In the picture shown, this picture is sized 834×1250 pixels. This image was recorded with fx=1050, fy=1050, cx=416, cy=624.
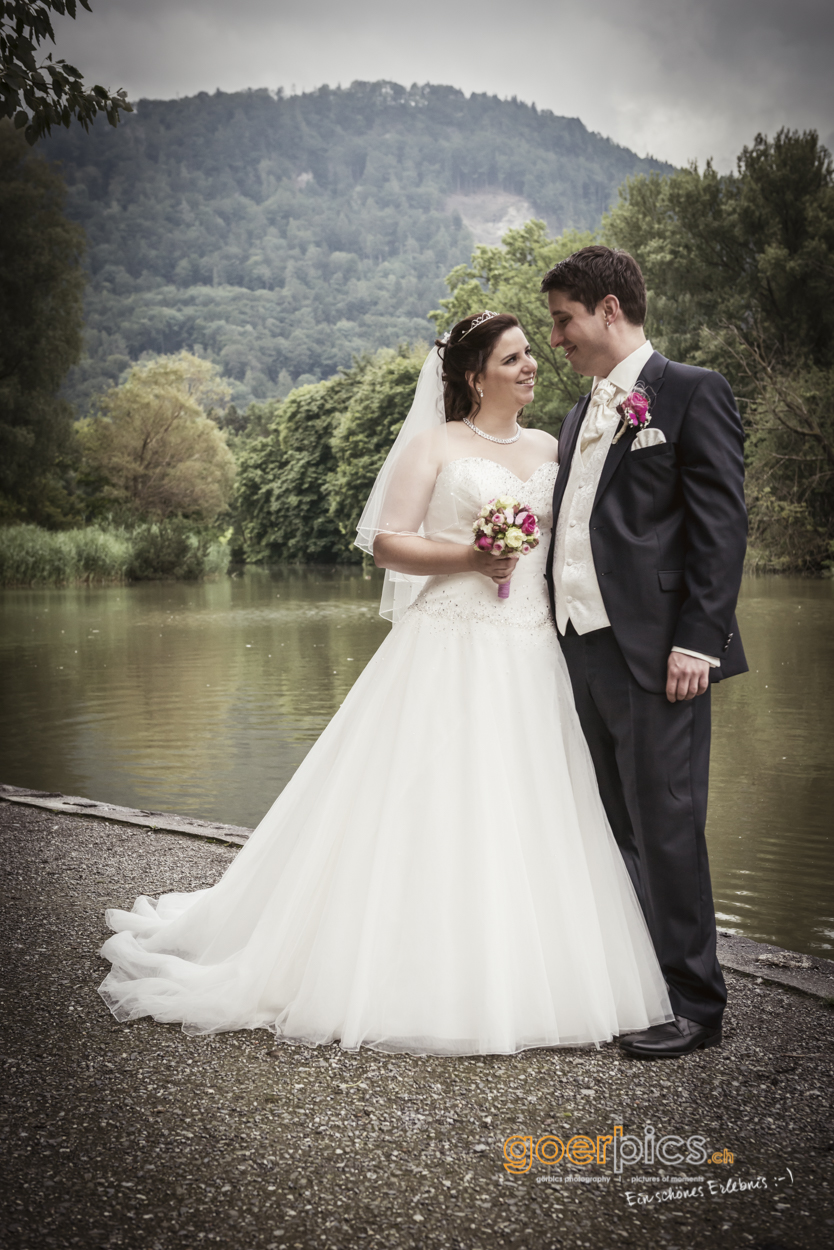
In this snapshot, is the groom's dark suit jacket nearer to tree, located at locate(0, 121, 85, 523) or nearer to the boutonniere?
the boutonniere

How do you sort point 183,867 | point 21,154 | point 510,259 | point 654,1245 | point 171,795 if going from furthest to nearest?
point 510,259, point 21,154, point 171,795, point 183,867, point 654,1245

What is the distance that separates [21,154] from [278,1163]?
117ft

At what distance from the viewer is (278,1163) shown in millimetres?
2428

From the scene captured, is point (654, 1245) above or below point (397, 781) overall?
below

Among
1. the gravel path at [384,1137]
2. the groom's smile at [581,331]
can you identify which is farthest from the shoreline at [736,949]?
the groom's smile at [581,331]

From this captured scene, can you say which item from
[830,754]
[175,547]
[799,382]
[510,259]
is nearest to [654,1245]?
[830,754]

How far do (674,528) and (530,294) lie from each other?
40.3 m

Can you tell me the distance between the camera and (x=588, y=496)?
3279mm

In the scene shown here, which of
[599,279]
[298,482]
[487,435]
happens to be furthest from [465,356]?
[298,482]

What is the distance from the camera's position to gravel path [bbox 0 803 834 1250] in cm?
220

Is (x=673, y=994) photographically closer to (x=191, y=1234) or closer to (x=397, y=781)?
(x=397, y=781)

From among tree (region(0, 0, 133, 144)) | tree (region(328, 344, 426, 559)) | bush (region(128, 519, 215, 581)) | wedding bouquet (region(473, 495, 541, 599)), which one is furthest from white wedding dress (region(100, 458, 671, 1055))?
tree (region(328, 344, 426, 559))

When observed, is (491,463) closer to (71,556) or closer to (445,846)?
(445,846)

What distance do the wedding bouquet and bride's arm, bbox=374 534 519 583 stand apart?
5 centimetres
